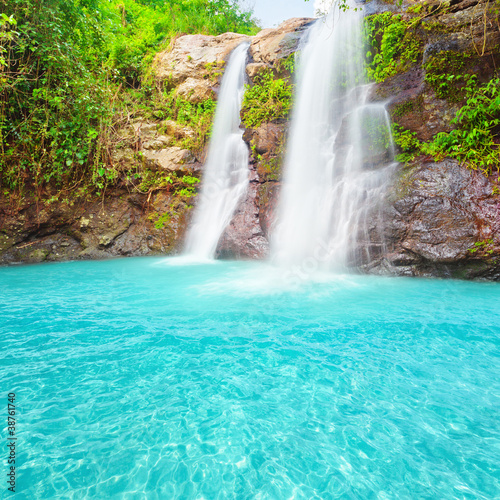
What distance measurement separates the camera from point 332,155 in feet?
24.9

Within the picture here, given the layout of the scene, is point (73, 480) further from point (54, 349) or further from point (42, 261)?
point (42, 261)

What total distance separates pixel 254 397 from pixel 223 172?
25.6 feet

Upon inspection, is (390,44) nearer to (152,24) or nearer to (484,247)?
(484,247)

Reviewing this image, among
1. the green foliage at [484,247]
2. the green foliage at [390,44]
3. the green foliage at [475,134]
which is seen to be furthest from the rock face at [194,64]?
the green foliage at [484,247]

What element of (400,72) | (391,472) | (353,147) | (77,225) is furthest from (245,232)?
(391,472)

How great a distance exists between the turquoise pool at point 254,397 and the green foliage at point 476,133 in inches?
118

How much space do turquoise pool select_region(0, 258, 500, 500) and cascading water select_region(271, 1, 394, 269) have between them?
99.6 inches

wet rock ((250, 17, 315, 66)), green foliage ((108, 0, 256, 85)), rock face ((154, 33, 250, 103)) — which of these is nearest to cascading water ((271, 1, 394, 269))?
wet rock ((250, 17, 315, 66))

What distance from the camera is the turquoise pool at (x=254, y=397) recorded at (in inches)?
64.9

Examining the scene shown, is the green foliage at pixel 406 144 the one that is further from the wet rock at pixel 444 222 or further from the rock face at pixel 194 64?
the rock face at pixel 194 64

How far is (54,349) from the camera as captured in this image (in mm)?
3006

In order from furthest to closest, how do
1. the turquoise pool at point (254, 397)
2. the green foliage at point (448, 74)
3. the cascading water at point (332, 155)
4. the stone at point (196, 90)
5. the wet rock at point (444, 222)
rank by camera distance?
the stone at point (196, 90) < the cascading water at point (332, 155) < the green foliage at point (448, 74) < the wet rock at point (444, 222) < the turquoise pool at point (254, 397)

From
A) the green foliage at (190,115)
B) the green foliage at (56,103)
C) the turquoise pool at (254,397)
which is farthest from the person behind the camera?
the green foliage at (190,115)

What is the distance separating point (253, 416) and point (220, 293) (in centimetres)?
286
